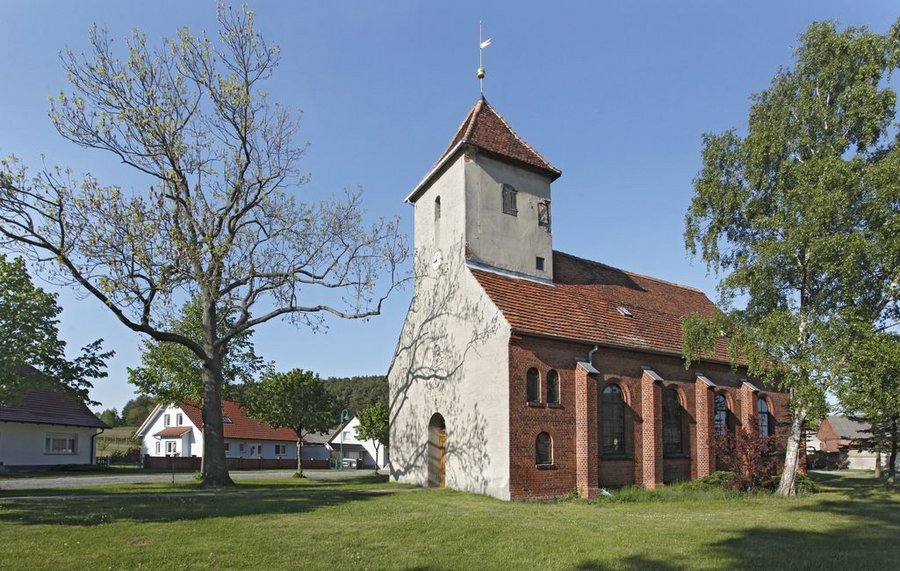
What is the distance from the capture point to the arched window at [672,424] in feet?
79.6

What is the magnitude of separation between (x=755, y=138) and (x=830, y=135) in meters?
2.52

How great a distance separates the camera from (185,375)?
107 feet

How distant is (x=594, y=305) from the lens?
25219 mm

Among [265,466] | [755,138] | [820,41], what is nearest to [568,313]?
[755,138]

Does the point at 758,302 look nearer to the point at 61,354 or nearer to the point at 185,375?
the point at 61,354

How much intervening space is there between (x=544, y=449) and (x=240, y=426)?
41587 mm

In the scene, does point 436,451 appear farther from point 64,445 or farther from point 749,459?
point 64,445

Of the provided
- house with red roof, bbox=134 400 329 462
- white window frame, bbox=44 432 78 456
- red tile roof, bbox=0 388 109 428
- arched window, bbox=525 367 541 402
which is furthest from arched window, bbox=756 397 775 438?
white window frame, bbox=44 432 78 456

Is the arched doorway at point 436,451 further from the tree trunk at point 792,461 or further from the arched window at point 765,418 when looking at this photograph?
the arched window at point 765,418

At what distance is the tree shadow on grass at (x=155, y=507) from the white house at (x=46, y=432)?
22400mm

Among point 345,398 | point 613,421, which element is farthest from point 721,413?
point 345,398

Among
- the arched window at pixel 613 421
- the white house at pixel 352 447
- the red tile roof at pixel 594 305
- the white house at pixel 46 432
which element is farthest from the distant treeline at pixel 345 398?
the arched window at pixel 613 421

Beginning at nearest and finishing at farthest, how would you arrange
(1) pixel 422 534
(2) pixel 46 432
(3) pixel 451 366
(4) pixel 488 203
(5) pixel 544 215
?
1. (1) pixel 422 534
2. (3) pixel 451 366
3. (4) pixel 488 203
4. (5) pixel 544 215
5. (2) pixel 46 432

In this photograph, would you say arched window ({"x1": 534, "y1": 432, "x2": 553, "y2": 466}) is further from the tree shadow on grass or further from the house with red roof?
the house with red roof
